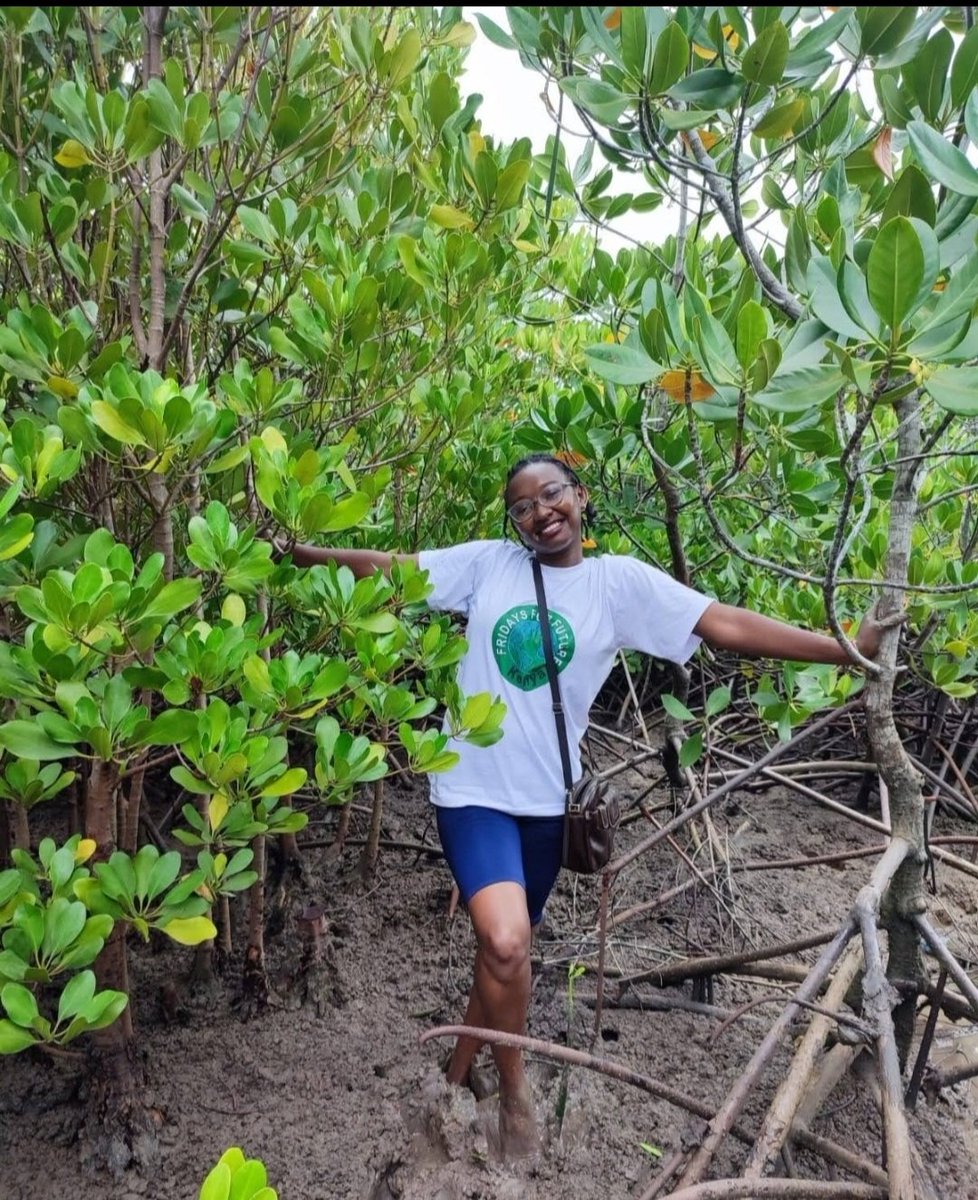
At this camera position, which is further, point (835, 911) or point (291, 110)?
point (835, 911)

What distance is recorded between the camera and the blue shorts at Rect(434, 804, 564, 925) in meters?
1.88

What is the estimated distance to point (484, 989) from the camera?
71.9 inches

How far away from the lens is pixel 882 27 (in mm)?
1334

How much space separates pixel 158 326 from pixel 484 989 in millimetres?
1536

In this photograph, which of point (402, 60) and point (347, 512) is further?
point (402, 60)

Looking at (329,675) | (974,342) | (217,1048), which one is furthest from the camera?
(217,1048)

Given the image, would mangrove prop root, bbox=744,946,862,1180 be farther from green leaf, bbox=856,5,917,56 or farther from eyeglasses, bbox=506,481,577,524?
green leaf, bbox=856,5,917,56

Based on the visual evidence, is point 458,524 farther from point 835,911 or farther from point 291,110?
point 835,911

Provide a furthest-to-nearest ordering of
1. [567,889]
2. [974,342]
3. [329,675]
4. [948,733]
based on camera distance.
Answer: [948,733]
[567,889]
[329,675]
[974,342]

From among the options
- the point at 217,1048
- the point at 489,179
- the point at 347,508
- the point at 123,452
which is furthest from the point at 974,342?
the point at 217,1048

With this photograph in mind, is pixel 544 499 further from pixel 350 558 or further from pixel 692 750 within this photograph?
pixel 692 750

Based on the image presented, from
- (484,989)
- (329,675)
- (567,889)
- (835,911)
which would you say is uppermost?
(329,675)

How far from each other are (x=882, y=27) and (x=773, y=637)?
1.14 metres

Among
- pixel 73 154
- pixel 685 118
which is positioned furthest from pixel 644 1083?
pixel 73 154
